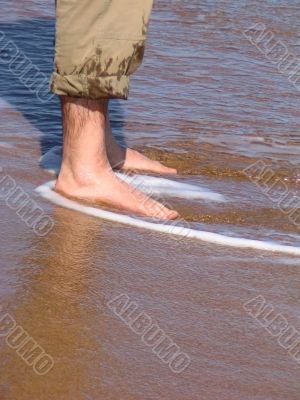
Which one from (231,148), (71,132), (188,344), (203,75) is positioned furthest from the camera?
(203,75)

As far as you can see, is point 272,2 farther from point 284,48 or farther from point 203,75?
point 203,75

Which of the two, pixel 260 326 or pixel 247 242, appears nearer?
pixel 260 326

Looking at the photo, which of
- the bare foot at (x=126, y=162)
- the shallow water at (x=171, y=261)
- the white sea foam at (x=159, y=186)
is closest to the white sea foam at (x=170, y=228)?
the shallow water at (x=171, y=261)

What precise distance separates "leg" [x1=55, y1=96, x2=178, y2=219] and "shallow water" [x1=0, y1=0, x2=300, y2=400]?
13cm

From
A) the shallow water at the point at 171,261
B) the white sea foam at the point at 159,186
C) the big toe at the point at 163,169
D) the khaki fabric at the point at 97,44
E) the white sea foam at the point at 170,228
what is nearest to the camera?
the shallow water at the point at 171,261

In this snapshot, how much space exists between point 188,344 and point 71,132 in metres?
1.14

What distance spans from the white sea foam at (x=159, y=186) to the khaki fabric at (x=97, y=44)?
0.42 m

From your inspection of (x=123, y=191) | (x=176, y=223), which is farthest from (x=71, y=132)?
(x=176, y=223)

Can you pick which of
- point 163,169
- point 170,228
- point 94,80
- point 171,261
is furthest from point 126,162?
point 171,261

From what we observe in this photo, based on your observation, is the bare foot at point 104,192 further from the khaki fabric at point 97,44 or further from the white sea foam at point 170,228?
the khaki fabric at point 97,44

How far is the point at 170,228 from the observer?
2.94 m

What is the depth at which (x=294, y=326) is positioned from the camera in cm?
231

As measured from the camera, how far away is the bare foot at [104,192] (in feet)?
10.3

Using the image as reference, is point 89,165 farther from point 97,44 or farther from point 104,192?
point 97,44
